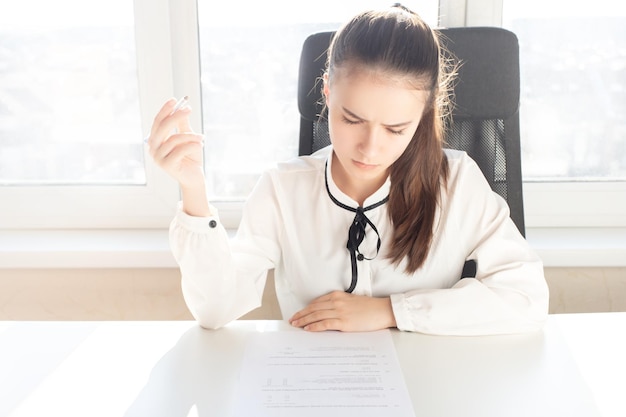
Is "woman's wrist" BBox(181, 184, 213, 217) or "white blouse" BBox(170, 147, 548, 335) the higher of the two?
"woman's wrist" BBox(181, 184, 213, 217)

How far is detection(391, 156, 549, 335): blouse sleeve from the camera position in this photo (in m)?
0.96

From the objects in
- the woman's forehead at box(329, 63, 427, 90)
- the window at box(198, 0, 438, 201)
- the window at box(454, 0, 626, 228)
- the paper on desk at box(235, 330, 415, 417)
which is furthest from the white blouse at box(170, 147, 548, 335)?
the window at box(454, 0, 626, 228)

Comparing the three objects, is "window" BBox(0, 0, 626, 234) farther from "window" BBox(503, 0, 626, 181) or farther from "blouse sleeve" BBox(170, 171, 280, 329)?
"blouse sleeve" BBox(170, 171, 280, 329)

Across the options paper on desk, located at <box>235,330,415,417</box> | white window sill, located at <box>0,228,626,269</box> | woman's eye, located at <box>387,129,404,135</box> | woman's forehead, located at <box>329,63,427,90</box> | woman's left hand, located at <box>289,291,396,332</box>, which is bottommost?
white window sill, located at <box>0,228,626,269</box>

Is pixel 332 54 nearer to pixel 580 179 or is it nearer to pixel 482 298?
pixel 482 298

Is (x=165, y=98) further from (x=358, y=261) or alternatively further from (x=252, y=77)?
(x=358, y=261)

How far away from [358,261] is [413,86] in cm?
33

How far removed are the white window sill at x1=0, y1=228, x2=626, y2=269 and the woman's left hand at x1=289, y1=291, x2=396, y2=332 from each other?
2.19ft

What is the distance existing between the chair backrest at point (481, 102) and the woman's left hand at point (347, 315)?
380 mm

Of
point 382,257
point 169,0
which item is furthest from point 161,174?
point 382,257

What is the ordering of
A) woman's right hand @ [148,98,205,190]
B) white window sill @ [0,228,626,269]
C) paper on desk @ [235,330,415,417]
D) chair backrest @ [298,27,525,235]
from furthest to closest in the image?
white window sill @ [0,228,626,269] < chair backrest @ [298,27,525,235] < woman's right hand @ [148,98,205,190] < paper on desk @ [235,330,415,417]

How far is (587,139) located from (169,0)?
119 cm

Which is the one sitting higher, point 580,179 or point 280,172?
point 280,172

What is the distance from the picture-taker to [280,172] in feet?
3.87
